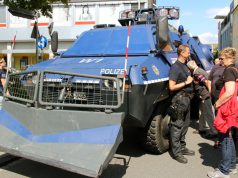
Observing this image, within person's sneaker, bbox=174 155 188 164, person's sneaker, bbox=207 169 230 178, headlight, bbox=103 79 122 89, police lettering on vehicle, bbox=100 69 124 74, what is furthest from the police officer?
headlight, bbox=103 79 122 89

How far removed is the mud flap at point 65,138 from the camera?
4156mm

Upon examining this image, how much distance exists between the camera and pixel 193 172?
16.9ft

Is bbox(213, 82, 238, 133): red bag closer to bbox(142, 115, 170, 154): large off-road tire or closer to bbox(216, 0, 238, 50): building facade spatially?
bbox(142, 115, 170, 154): large off-road tire

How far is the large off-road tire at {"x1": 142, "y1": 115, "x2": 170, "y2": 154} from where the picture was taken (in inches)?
222

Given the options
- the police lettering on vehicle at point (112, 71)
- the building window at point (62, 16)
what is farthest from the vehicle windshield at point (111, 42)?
the building window at point (62, 16)

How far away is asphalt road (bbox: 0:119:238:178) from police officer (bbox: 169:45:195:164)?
0.85ft

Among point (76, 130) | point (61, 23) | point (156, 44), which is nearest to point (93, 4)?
point (61, 23)

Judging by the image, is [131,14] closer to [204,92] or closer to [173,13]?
[173,13]

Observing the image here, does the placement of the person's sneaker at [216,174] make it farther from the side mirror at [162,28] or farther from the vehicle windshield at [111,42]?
the vehicle windshield at [111,42]

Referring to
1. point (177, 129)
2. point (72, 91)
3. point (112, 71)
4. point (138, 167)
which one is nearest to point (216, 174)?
point (177, 129)

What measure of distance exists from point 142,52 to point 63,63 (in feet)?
4.36

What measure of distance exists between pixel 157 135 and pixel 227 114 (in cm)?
131

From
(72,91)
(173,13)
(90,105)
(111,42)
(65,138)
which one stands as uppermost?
(173,13)

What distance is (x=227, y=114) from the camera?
185 inches
